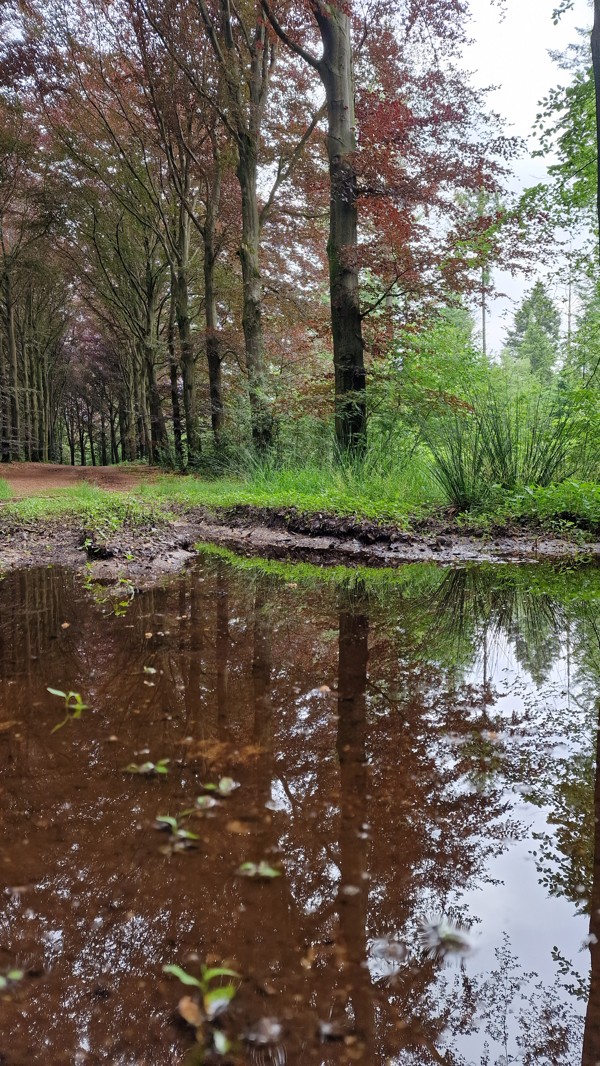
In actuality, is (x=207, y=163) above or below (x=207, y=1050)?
above

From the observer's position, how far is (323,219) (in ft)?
42.2

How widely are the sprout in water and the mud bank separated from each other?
330cm

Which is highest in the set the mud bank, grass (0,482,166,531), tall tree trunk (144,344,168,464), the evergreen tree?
the evergreen tree

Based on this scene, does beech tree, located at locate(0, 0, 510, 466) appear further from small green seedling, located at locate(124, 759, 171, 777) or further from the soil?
small green seedling, located at locate(124, 759, 171, 777)

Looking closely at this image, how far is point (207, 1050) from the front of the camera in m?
0.87

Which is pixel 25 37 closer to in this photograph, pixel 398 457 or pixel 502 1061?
pixel 398 457

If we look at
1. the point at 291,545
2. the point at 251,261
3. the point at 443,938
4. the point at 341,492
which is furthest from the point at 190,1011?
the point at 251,261

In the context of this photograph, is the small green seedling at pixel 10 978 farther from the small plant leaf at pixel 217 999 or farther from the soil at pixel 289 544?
the soil at pixel 289 544

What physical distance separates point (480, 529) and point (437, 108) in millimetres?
5806

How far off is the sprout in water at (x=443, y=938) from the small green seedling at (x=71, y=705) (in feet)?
4.24

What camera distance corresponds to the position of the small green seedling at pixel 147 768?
1.63m

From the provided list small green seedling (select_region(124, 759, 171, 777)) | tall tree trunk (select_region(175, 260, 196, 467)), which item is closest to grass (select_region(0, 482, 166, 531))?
small green seedling (select_region(124, 759, 171, 777))

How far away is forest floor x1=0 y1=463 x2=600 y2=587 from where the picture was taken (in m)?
4.84

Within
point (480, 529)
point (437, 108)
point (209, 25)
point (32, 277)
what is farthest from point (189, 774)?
point (32, 277)
